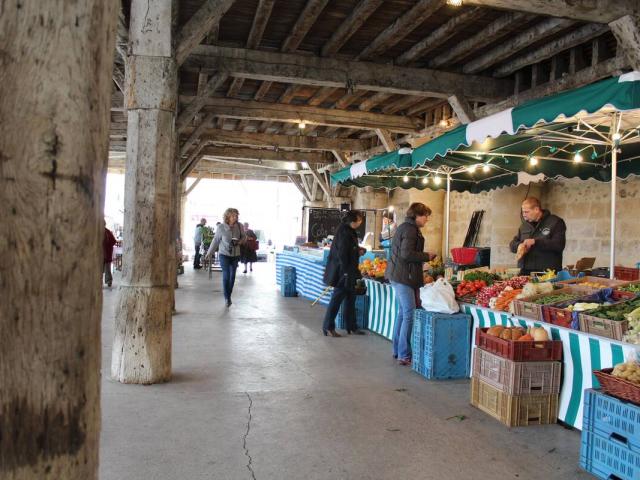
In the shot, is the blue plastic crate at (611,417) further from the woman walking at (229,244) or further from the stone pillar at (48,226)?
the woman walking at (229,244)

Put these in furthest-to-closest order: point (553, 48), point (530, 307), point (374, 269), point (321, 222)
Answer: point (321, 222), point (374, 269), point (553, 48), point (530, 307)

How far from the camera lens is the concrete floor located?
10.8 feet

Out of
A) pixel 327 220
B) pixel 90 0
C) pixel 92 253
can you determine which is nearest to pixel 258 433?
pixel 92 253

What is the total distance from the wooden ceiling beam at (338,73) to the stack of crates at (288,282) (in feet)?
15.9

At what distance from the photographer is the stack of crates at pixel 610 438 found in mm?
2982

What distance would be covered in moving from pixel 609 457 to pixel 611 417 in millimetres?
228

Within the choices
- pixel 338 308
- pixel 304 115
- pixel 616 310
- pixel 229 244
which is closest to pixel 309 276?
pixel 229 244

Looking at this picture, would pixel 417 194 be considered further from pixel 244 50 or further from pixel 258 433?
pixel 258 433

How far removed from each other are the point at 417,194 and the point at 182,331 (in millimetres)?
7265

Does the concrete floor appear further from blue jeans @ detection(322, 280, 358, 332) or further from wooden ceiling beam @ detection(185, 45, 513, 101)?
wooden ceiling beam @ detection(185, 45, 513, 101)

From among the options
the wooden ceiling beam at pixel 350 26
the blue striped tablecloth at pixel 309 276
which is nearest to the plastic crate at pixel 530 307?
the wooden ceiling beam at pixel 350 26

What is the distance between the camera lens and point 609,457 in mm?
3141

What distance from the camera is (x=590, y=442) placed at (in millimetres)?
3291

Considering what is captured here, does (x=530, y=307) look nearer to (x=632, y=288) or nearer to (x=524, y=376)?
(x=524, y=376)
